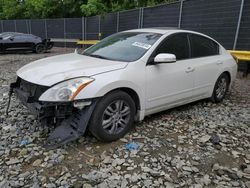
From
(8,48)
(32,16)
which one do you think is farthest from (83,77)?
(32,16)

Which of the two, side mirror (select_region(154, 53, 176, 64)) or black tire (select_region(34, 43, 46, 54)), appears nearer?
side mirror (select_region(154, 53, 176, 64))

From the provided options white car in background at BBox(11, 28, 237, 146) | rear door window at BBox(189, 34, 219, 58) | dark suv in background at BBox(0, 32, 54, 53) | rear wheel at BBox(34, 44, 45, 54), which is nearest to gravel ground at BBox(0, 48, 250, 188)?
white car in background at BBox(11, 28, 237, 146)

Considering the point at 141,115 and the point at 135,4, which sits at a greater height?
the point at 135,4

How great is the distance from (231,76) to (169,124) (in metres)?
2.26

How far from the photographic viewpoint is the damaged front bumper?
2982 millimetres

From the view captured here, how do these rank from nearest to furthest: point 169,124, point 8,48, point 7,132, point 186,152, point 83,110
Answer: point 83,110 < point 186,152 < point 7,132 < point 169,124 < point 8,48

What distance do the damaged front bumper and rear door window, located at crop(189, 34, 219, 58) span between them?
2371 mm

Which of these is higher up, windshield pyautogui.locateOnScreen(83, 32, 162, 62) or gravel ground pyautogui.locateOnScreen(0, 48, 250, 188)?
windshield pyautogui.locateOnScreen(83, 32, 162, 62)

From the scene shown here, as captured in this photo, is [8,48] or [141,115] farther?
[8,48]

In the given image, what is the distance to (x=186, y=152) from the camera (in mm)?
3287

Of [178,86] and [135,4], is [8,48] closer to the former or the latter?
[135,4]

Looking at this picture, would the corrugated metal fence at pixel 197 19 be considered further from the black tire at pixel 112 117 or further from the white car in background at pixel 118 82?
the black tire at pixel 112 117

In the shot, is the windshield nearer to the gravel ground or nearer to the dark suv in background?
the gravel ground

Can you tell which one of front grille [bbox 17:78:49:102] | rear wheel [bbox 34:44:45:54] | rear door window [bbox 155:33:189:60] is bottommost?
rear wheel [bbox 34:44:45:54]
